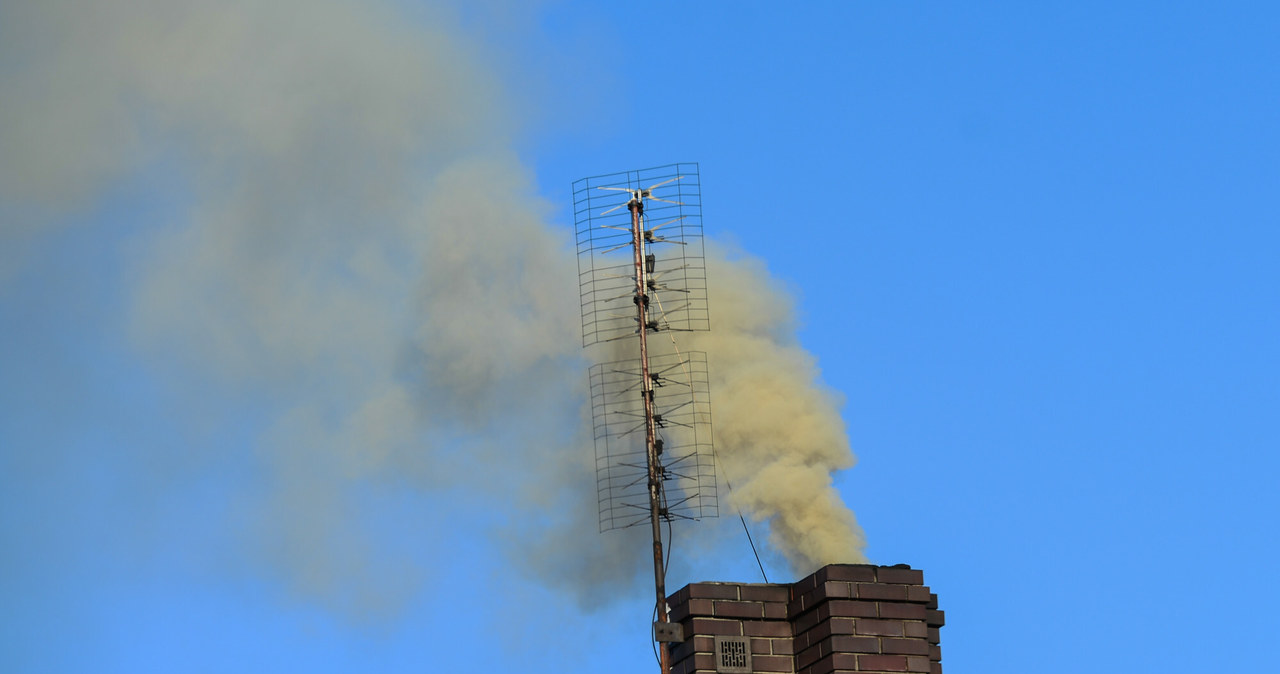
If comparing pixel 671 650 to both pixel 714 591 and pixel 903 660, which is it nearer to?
pixel 714 591

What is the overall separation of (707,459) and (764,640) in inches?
165

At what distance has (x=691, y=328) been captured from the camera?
97.9 ft

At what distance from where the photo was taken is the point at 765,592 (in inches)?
1011

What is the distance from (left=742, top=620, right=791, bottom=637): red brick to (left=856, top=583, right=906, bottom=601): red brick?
3.46 ft

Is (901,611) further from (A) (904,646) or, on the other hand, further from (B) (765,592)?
(B) (765,592)

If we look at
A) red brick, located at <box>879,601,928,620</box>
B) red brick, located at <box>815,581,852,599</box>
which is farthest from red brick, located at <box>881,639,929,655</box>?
red brick, located at <box>815,581,852,599</box>

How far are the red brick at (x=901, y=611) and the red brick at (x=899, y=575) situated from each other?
0.29m

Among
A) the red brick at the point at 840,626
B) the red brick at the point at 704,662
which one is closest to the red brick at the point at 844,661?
the red brick at the point at 840,626

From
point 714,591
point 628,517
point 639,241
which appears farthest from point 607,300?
point 714,591

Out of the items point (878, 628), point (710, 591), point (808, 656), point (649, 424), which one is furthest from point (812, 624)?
point (649, 424)

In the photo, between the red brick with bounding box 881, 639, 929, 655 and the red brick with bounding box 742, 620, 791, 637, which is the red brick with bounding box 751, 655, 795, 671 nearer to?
the red brick with bounding box 742, 620, 791, 637

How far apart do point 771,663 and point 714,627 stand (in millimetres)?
839

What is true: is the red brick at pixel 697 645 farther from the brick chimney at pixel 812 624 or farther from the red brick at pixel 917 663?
the red brick at pixel 917 663

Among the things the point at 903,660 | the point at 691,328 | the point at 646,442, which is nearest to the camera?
the point at 903,660
